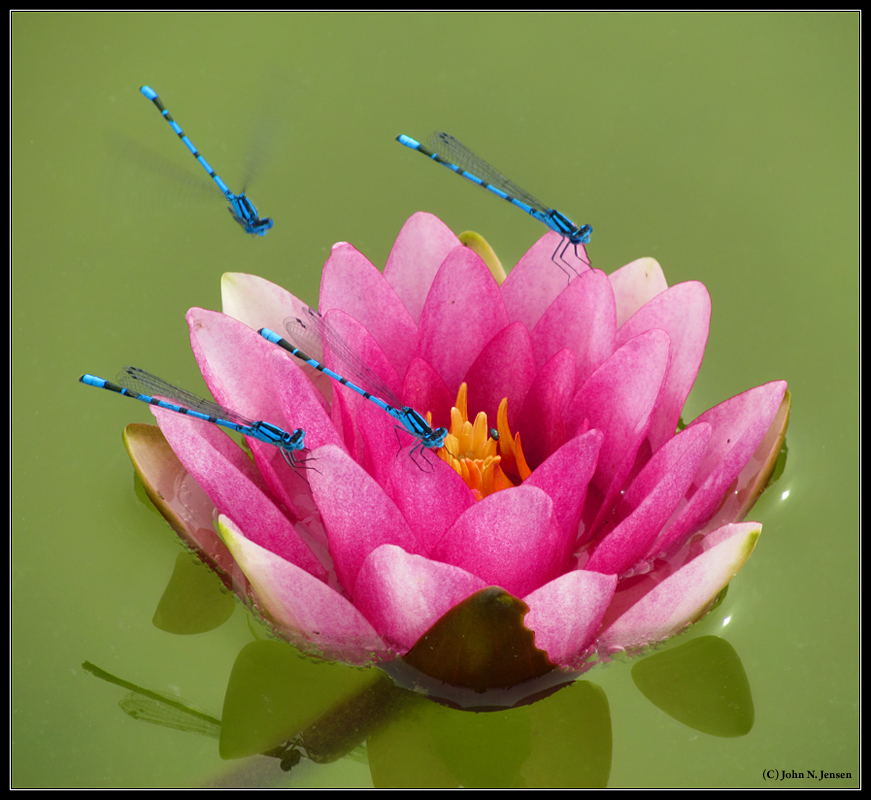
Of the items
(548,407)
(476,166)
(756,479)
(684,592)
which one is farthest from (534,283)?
(684,592)

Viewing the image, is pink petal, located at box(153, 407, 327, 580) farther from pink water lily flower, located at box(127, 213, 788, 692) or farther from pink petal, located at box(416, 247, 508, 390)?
pink petal, located at box(416, 247, 508, 390)

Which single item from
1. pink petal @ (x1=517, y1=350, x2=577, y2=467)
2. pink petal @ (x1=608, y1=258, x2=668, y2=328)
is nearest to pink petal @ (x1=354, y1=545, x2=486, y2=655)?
pink petal @ (x1=517, y1=350, x2=577, y2=467)

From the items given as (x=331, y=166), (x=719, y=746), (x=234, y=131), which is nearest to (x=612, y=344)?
(x=719, y=746)

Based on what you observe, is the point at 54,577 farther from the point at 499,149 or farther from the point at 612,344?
the point at 499,149

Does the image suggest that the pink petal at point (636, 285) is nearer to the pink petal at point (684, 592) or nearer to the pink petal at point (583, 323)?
Result: the pink petal at point (583, 323)

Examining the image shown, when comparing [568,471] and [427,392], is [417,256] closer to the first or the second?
[427,392]

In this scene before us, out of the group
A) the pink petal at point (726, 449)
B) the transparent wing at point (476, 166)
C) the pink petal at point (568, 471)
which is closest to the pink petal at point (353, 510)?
the pink petal at point (568, 471)
